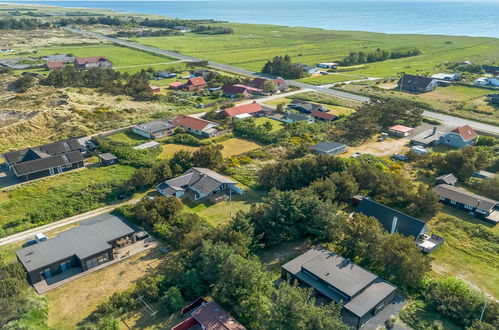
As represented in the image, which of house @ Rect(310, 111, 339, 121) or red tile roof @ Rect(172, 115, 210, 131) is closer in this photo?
red tile roof @ Rect(172, 115, 210, 131)

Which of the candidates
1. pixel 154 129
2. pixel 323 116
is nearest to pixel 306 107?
pixel 323 116

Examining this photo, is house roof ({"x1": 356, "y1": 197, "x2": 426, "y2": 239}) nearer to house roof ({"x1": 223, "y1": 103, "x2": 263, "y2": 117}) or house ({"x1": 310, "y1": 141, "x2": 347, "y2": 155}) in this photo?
house ({"x1": 310, "y1": 141, "x2": 347, "y2": 155})

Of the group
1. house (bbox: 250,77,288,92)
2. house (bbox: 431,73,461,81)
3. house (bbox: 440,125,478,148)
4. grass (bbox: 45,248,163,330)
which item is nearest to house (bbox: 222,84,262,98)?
house (bbox: 250,77,288,92)

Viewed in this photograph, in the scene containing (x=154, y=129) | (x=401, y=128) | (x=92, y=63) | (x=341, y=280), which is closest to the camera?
(x=341, y=280)

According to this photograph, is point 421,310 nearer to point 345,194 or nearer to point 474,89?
point 345,194

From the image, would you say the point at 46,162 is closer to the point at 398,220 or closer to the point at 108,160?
the point at 108,160

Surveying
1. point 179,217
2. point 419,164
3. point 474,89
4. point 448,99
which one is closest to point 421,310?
point 179,217
